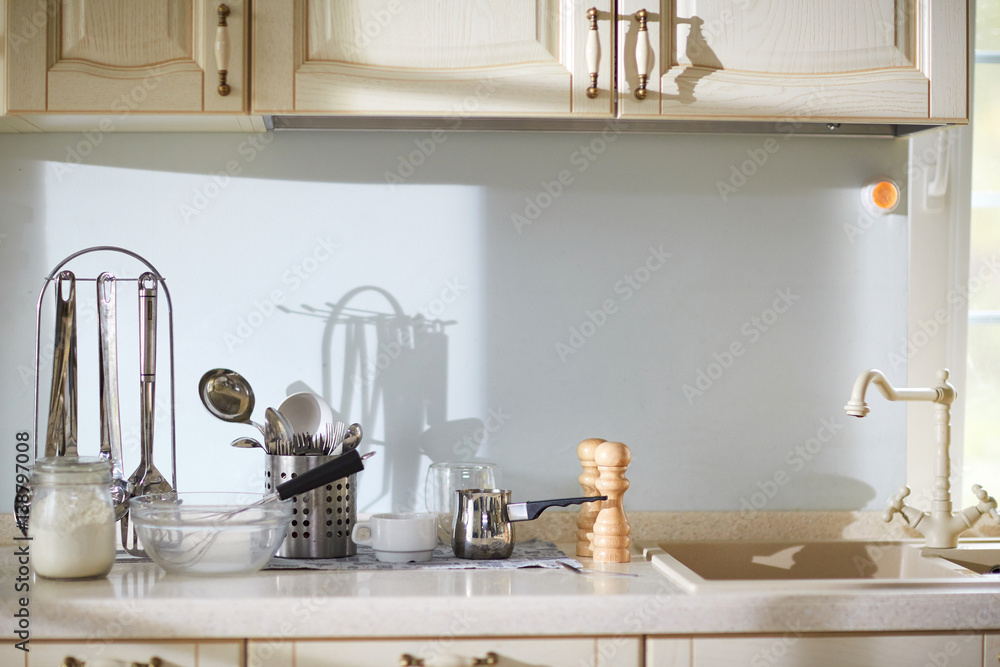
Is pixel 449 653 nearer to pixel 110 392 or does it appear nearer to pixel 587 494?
pixel 587 494

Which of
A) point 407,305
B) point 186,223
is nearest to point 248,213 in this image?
point 186,223

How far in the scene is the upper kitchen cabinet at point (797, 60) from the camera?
1421 mm

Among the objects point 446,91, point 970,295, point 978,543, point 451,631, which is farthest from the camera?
point 970,295

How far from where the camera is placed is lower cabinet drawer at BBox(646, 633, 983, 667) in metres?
1.23

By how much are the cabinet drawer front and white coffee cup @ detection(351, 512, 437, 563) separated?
0.48m

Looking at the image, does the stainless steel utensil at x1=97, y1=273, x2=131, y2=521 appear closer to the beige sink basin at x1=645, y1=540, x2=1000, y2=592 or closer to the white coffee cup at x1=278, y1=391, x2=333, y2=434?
the white coffee cup at x1=278, y1=391, x2=333, y2=434

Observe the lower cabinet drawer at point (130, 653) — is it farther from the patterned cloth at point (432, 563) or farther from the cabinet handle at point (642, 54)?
the cabinet handle at point (642, 54)

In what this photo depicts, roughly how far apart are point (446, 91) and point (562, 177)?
1.32ft

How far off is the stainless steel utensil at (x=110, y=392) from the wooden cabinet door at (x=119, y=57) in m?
0.33

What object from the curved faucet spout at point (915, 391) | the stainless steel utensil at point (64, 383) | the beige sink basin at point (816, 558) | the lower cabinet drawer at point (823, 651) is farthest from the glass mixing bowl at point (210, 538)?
the curved faucet spout at point (915, 391)

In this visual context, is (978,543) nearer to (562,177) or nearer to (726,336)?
(726,336)

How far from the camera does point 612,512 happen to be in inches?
57.3

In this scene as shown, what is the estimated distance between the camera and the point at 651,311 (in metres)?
1.74

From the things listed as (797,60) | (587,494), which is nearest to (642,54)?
(797,60)
